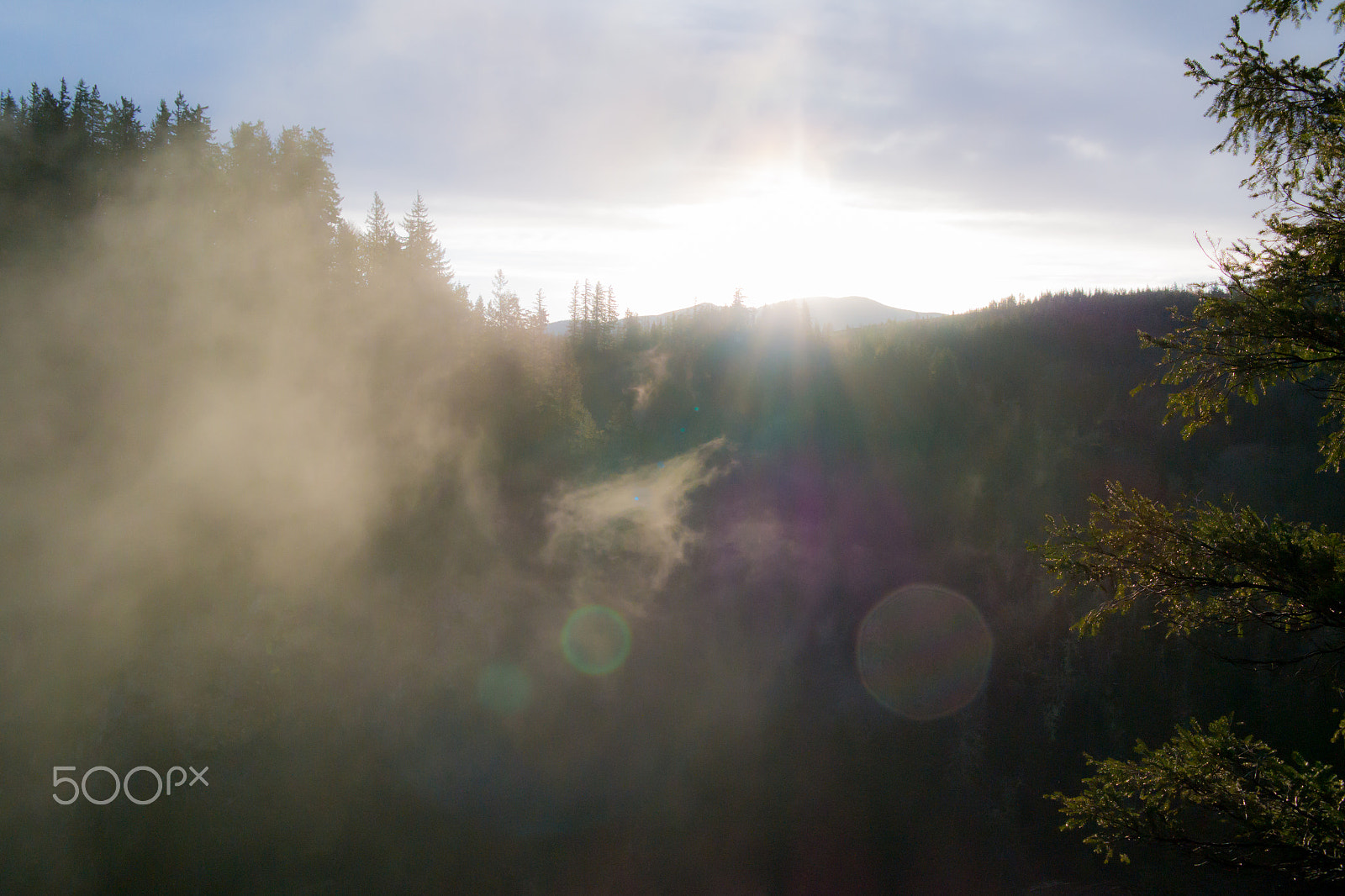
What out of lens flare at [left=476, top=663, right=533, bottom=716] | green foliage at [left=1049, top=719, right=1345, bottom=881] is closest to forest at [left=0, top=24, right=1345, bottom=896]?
lens flare at [left=476, top=663, right=533, bottom=716]

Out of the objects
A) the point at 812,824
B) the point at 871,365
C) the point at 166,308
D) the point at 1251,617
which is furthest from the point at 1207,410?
the point at 166,308

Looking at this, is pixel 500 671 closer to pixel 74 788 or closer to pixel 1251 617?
pixel 74 788

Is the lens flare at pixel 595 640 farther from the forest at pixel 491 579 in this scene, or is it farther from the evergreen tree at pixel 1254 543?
the evergreen tree at pixel 1254 543

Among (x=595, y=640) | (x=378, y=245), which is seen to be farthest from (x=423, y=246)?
(x=595, y=640)

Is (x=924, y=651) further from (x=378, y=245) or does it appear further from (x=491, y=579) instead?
(x=378, y=245)

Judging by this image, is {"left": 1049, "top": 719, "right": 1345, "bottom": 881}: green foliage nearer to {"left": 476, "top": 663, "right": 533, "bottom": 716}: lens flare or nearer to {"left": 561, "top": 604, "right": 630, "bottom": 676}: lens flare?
{"left": 561, "top": 604, "right": 630, "bottom": 676}: lens flare
